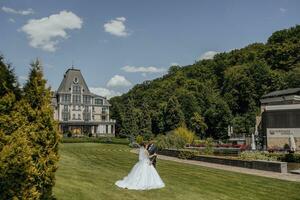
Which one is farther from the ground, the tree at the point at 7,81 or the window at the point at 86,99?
the window at the point at 86,99

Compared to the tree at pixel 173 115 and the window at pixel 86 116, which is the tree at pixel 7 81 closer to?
the tree at pixel 173 115

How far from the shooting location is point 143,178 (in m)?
14.6

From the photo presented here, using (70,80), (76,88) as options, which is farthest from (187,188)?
(76,88)

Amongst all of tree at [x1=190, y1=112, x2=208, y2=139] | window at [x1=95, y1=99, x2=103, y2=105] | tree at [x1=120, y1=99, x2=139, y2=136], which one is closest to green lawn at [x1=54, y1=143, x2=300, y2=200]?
tree at [x1=190, y1=112, x2=208, y2=139]

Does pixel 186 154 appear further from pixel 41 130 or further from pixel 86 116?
pixel 86 116

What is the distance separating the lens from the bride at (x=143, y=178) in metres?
14.4

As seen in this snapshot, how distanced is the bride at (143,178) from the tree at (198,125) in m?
60.1

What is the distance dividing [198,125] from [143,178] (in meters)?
61.6

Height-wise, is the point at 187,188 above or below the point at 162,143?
below

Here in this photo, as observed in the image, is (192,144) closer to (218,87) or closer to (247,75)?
(247,75)

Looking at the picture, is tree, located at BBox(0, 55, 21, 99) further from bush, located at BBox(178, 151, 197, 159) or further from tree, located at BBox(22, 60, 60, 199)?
bush, located at BBox(178, 151, 197, 159)

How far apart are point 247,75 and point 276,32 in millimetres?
19674

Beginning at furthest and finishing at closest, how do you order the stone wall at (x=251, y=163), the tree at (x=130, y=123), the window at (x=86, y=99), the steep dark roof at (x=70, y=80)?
the window at (x=86, y=99)
the steep dark roof at (x=70, y=80)
the tree at (x=130, y=123)
the stone wall at (x=251, y=163)

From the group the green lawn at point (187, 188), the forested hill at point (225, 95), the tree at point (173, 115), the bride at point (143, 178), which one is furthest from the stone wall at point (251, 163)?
the tree at point (173, 115)
